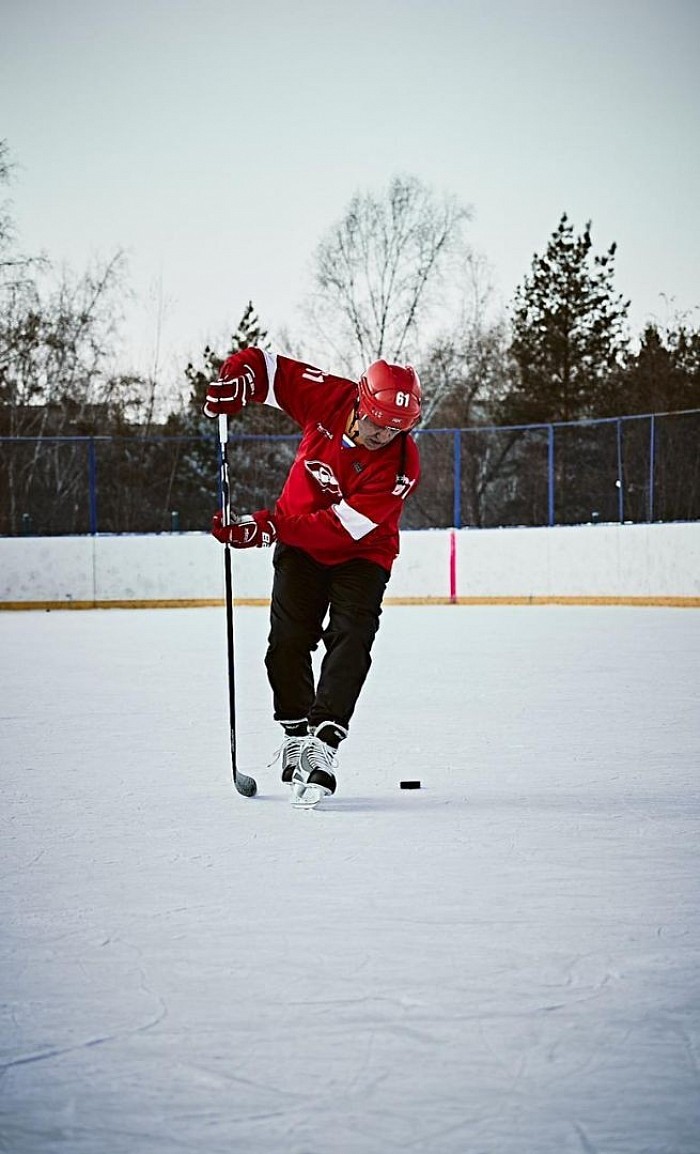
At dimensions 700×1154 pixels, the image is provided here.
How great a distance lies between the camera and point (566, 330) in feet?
96.6

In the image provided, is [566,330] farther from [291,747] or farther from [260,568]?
[291,747]

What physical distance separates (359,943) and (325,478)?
1.76 m

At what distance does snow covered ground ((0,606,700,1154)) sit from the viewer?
1566mm

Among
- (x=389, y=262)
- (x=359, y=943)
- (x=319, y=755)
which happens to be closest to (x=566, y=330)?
(x=389, y=262)

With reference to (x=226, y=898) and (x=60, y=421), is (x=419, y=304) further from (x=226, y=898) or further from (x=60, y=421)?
(x=226, y=898)

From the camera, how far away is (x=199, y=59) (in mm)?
20984

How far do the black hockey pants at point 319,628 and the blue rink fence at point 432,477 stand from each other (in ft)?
37.1

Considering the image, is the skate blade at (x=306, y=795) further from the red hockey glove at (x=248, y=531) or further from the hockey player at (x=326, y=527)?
the red hockey glove at (x=248, y=531)

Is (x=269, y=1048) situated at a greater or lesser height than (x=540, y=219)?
lesser

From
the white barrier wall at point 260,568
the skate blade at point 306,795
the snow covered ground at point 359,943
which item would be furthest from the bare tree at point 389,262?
the skate blade at point 306,795

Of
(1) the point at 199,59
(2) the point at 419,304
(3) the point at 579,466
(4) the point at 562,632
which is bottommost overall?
(4) the point at 562,632

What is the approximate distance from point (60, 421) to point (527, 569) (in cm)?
984

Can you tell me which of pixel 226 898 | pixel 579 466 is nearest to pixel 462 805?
pixel 226 898

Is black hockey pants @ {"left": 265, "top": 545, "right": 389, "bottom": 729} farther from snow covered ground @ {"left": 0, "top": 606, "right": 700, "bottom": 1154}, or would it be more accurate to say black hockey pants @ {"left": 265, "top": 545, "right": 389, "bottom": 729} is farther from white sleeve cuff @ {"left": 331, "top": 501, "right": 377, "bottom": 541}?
snow covered ground @ {"left": 0, "top": 606, "right": 700, "bottom": 1154}
